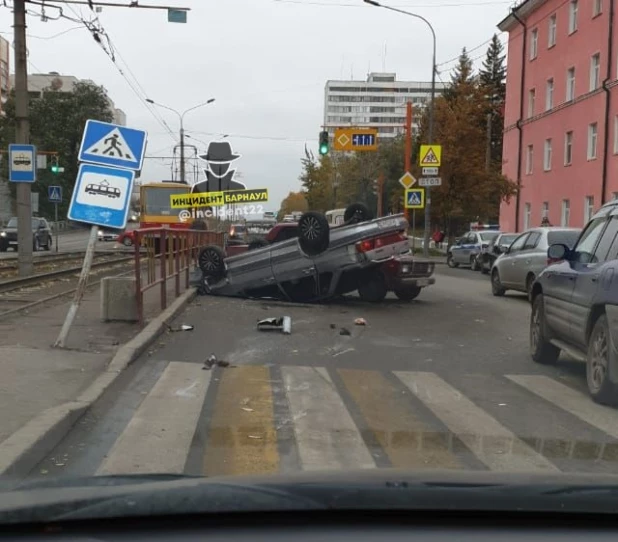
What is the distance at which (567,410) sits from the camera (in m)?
6.80

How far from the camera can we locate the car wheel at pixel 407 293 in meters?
15.9

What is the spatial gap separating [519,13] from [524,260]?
29424 mm

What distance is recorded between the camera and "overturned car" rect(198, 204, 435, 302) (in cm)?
1399

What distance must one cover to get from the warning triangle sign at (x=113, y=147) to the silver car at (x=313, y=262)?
5002 millimetres

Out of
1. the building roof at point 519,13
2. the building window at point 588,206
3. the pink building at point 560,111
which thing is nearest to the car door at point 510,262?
the pink building at point 560,111

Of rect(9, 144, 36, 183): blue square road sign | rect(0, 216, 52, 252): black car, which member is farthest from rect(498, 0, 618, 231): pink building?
rect(0, 216, 52, 252): black car

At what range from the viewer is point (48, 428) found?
5379 millimetres

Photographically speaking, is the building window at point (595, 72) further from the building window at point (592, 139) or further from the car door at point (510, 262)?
the car door at point (510, 262)

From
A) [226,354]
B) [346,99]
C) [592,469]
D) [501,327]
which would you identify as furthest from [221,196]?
[346,99]

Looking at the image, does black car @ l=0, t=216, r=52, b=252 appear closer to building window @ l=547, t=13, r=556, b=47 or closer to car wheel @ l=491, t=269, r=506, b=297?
car wheel @ l=491, t=269, r=506, b=297

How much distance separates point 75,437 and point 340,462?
202 centimetres

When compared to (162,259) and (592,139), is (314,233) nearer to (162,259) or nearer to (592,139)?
(162,259)

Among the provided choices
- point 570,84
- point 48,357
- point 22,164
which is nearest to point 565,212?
point 570,84

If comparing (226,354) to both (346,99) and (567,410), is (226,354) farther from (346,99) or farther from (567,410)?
(346,99)
